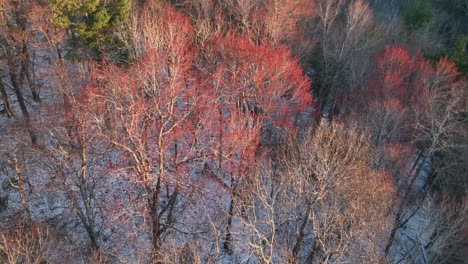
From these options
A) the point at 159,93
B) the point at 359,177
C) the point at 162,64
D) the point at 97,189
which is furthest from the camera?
the point at 97,189

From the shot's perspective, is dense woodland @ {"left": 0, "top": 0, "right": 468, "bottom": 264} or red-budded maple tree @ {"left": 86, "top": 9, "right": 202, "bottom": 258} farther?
dense woodland @ {"left": 0, "top": 0, "right": 468, "bottom": 264}

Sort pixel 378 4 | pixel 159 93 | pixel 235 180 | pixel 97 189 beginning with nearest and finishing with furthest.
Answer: pixel 159 93
pixel 235 180
pixel 97 189
pixel 378 4

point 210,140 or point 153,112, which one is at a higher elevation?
point 153,112

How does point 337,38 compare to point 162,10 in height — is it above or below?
below

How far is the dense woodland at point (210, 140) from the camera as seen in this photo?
1616 centimetres

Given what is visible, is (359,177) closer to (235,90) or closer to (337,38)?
(235,90)

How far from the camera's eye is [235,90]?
2256 cm

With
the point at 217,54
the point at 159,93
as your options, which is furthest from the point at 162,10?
the point at 159,93

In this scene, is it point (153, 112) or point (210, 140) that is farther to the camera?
point (210, 140)

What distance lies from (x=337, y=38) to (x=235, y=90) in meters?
13.1

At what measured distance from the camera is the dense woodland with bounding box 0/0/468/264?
16156 mm

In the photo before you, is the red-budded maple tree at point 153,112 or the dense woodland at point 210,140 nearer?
the red-budded maple tree at point 153,112

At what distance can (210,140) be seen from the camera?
20.5 m

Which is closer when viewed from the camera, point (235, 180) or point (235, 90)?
point (235, 180)
